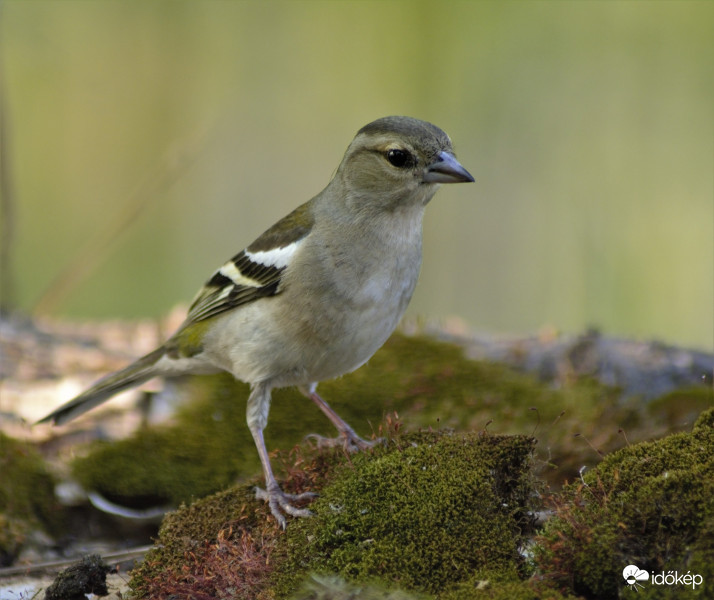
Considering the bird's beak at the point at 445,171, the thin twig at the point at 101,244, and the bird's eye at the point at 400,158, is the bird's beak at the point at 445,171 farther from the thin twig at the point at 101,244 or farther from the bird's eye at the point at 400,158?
the thin twig at the point at 101,244

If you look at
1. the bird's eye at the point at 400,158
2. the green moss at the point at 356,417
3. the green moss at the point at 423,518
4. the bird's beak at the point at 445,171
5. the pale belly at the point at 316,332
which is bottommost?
the green moss at the point at 356,417

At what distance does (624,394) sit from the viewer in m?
5.63

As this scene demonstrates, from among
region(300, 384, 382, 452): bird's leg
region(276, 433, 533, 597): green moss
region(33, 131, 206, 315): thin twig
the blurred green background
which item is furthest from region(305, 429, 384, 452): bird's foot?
the blurred green background

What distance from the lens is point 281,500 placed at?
3498 mm

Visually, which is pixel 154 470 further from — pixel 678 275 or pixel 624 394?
pixel 678 275

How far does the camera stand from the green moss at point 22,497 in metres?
4.52

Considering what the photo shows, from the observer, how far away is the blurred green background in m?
8.98

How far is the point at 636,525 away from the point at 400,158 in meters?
2.30

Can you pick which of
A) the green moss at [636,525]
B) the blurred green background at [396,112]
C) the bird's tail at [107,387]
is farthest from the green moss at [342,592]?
the blurred green background at [396,112]

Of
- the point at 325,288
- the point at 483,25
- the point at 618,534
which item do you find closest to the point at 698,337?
the point at 483,25

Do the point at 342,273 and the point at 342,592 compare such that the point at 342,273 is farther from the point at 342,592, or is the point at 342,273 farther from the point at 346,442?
the point at 342,592

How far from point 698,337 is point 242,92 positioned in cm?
728

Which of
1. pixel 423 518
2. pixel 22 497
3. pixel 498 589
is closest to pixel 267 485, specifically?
pixel 423 518

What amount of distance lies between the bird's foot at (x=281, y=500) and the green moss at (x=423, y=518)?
0.25 ft
